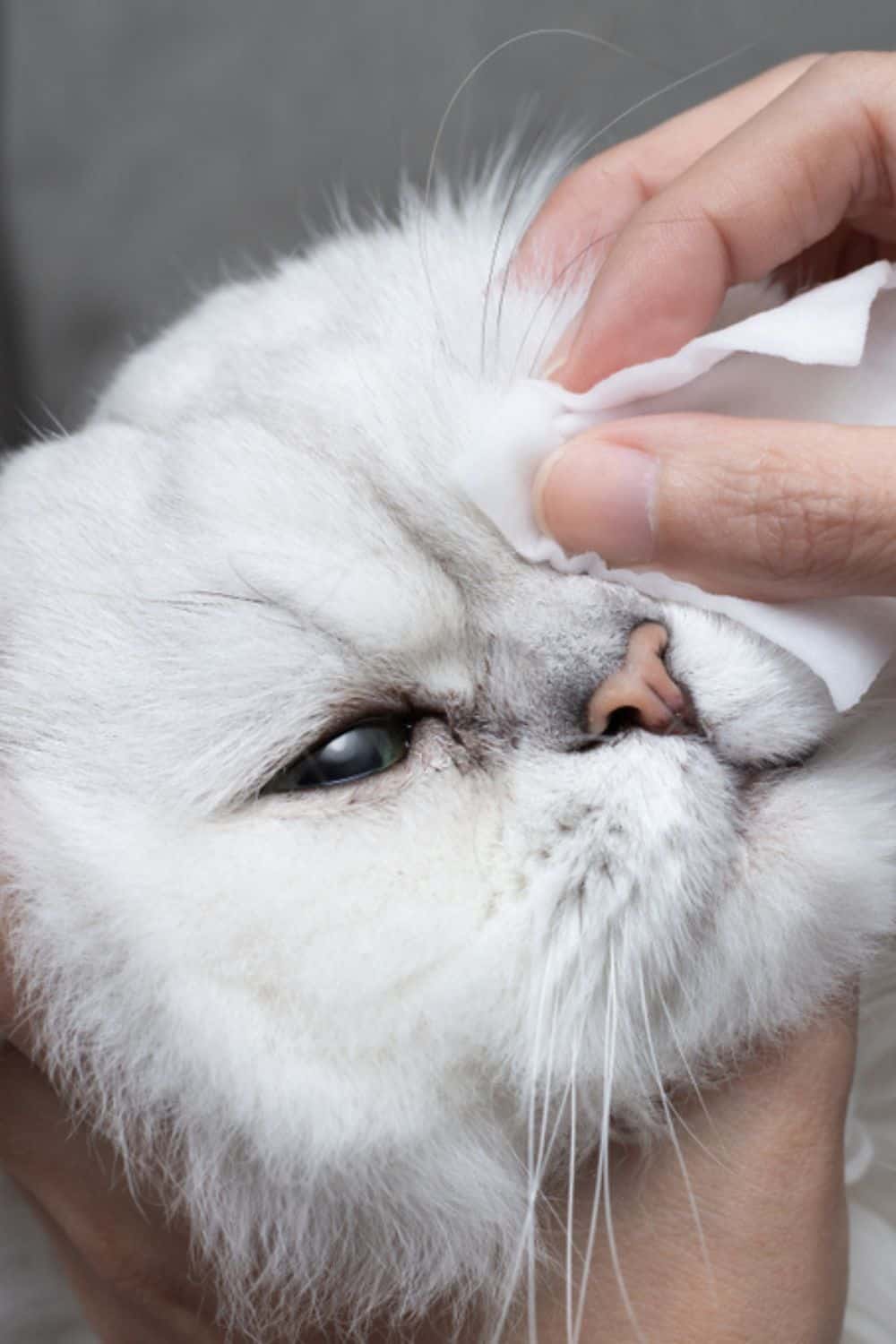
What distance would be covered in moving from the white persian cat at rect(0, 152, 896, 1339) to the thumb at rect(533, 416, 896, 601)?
37mm

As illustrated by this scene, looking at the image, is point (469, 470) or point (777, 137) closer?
point (469, 470)

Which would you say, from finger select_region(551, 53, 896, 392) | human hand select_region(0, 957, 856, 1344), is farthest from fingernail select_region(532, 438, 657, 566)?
human hand select_region(0, 957, 856, 1344)

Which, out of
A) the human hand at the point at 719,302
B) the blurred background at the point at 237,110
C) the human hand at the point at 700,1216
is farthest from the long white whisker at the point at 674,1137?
the blurred background at the point at 237,110

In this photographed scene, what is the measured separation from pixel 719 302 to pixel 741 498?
Result: 0.22 metres

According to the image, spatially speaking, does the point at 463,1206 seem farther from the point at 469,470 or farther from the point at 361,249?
the point at 361,249

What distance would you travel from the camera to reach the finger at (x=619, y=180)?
790 mm

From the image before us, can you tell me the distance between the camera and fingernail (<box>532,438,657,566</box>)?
0.61 meters

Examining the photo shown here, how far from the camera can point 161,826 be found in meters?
0.63

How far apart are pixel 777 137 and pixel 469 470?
13.0 inches

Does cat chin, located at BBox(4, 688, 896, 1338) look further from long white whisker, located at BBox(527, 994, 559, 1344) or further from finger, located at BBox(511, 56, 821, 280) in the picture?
finger, located at BBox(511, 56, 821, 280)

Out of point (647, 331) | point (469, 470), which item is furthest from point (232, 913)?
point (647, 331)

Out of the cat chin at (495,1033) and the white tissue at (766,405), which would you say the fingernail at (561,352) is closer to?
the white tissue at (766,405)

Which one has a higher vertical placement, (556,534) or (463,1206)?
(556,534)

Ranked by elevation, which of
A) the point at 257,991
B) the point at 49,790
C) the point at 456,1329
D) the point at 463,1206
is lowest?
the point at 456,1329
